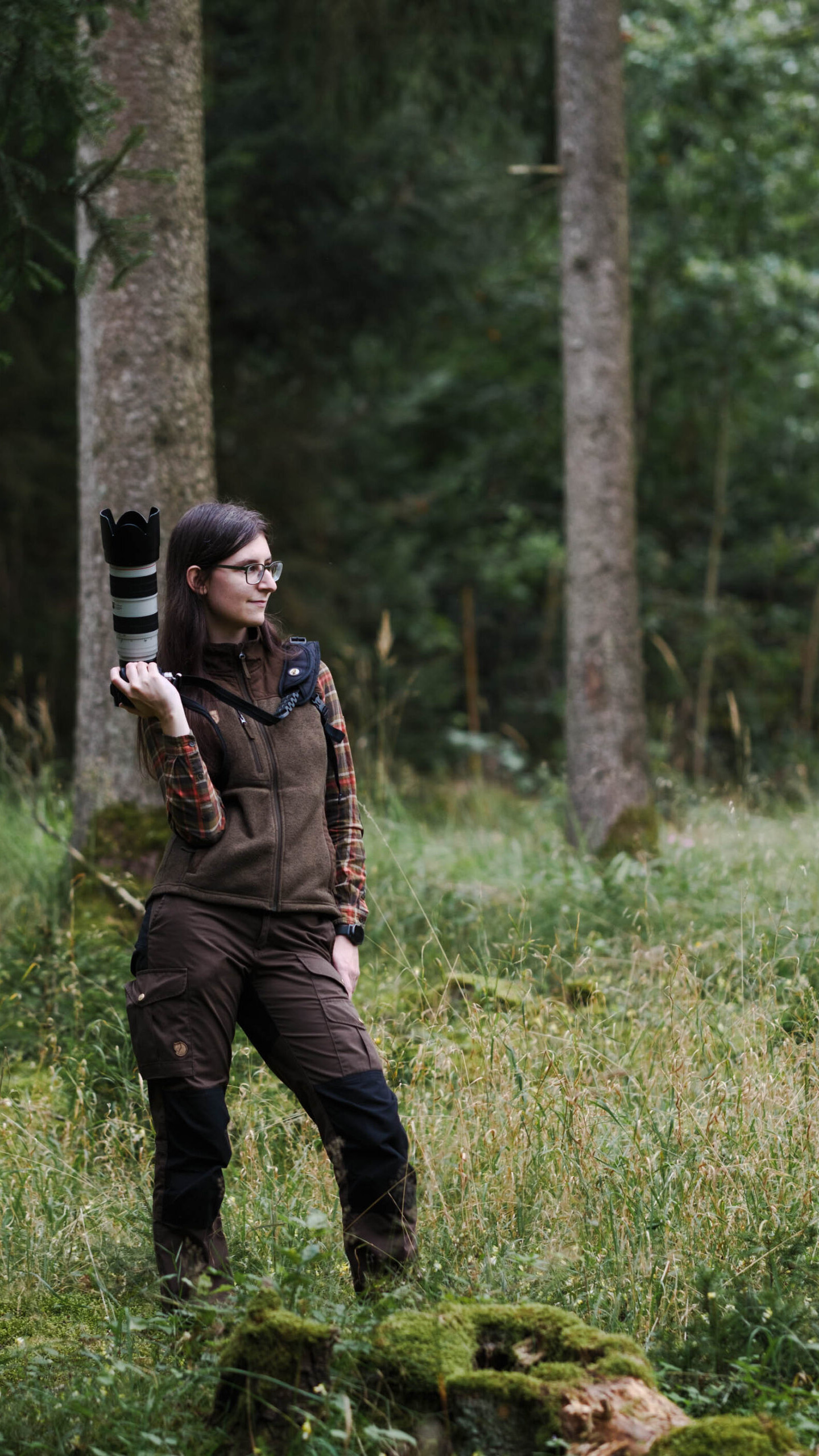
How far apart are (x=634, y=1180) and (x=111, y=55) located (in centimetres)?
481

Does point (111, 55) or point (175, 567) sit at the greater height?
point (111, 55)

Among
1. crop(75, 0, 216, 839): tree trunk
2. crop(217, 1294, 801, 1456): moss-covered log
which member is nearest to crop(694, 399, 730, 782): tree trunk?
crop(75, 0, 216, 839): tree trunk

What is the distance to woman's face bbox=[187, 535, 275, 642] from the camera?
112 inches

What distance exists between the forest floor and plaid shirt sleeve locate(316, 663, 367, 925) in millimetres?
461

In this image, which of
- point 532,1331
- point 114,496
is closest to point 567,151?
point 114,496

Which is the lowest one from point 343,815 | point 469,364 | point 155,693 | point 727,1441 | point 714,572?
point 714,572

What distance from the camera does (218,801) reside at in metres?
2.69

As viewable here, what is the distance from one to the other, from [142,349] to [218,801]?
10.0 feet

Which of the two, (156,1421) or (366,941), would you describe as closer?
(156,1421)

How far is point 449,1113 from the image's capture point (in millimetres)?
3582

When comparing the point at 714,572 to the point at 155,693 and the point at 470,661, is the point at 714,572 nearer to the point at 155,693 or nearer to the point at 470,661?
the point at 470,661

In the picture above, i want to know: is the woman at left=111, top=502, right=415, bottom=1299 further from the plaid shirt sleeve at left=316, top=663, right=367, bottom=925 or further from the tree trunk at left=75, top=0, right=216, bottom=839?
the tree trunk at left=75, top=0, right=216, bottom=839

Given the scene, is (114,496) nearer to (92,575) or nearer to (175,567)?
(92,575)

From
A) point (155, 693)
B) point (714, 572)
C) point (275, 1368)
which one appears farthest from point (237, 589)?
point (714, 572)
